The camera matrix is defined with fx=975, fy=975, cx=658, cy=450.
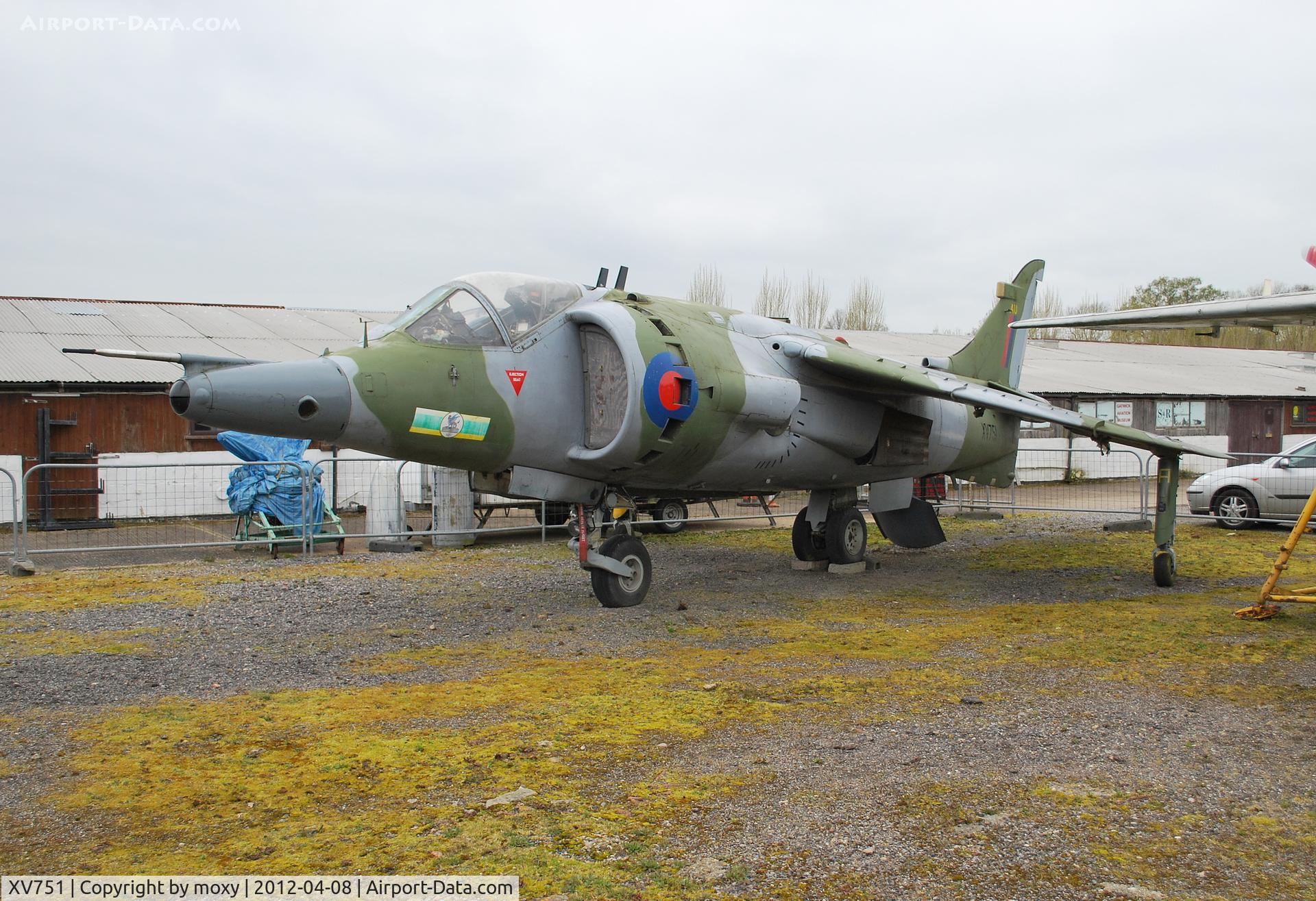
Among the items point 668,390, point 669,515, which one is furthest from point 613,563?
point 669,515

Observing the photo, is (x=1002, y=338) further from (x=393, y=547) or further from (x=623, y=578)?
(x=393, y=547)

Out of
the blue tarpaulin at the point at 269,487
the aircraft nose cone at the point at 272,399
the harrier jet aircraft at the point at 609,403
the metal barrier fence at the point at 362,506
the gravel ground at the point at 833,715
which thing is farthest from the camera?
the metal barrier fence at the point at 362,506

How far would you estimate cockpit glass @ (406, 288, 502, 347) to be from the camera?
25.9 ft

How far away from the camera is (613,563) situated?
872 centimetres

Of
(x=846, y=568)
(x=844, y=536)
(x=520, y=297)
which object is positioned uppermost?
(x=520, y=297)

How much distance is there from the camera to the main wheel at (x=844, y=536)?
11.6m

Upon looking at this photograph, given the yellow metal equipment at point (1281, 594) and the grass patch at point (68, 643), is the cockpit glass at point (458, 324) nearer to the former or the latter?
the grass patch at point (68, 643)

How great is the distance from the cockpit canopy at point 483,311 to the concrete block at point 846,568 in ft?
16.2

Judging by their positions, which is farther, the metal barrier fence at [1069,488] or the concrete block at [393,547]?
the metal barrier fence at [1069,488]

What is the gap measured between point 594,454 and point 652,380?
807 millimetres

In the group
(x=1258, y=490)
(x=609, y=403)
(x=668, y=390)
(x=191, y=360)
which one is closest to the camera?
(x=191, y=360)

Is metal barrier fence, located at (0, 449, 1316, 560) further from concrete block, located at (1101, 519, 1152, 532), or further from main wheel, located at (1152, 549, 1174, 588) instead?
main wheel, located at (1152, 549, 1174, 588)

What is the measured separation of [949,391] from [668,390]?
3.24 metres

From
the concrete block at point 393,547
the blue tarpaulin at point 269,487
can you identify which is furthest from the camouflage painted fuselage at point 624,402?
the blue tarpaulin at point 269,487
